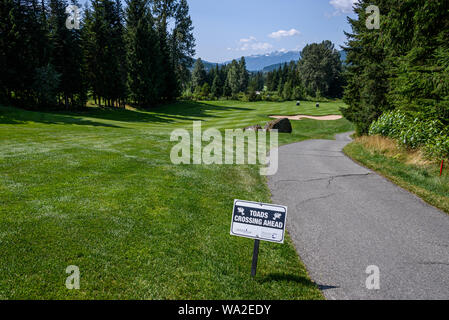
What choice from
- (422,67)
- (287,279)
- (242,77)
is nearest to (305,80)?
(242,77)

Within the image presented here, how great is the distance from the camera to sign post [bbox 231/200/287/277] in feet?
12.8

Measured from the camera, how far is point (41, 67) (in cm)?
3178

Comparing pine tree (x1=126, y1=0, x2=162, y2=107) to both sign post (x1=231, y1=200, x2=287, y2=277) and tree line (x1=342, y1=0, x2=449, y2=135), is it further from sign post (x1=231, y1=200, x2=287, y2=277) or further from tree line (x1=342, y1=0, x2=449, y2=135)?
sign post (x1=231, y1=200, x2=287, y2=277)

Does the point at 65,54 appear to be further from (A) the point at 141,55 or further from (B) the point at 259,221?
(B) the point at 259,221

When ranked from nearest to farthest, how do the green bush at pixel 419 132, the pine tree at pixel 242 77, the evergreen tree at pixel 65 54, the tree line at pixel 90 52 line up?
the green bush at pixel 419 132
the tree line at pixel 90 52
the evergreen tree at pixel 65 54
the pine tree at pixel 242 77

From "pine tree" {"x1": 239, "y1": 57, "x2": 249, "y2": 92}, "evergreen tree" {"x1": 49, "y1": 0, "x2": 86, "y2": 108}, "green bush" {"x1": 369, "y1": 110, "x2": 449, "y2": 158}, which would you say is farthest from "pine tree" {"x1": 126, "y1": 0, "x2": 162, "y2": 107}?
"pine tree" {"x1": 239, "y1": 57, "x2": 249, "y2": 92}

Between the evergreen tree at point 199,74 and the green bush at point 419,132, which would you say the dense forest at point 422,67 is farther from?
the evergreen tree at point 199,74

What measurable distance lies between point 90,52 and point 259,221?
43.0m

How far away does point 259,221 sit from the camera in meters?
3.99

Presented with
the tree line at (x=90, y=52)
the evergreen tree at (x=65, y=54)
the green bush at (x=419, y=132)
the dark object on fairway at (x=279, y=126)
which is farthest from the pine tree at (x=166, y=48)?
the green bush at (x=419, y=132)

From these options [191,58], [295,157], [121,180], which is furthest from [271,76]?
[121,180]

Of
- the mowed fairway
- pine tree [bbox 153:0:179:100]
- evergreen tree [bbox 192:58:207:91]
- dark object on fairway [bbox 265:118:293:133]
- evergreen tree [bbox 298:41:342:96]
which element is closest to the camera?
the mowed fairway

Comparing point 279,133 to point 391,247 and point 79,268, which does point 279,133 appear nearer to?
point 391,247

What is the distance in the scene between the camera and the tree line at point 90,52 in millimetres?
31047
